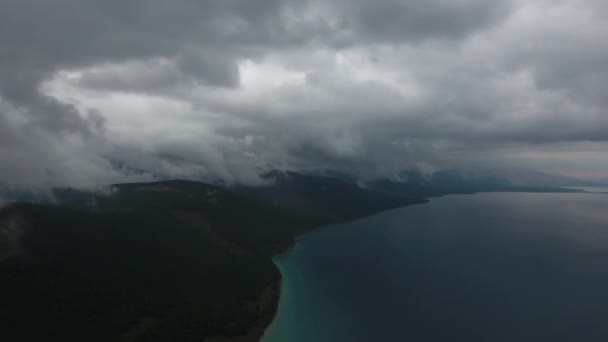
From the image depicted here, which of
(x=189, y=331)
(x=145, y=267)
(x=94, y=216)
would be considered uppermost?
(x=94, y=216)

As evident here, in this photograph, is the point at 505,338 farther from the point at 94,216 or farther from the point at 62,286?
the point at 94,216

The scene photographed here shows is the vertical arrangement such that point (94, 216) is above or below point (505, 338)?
above

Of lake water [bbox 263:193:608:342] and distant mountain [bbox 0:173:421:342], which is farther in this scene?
lake water [bbox 263:193:608:342]

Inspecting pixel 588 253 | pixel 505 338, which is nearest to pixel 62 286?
pixel 505 338

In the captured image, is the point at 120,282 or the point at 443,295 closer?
the point at 120,282

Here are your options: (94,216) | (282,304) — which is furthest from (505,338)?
(94,216)

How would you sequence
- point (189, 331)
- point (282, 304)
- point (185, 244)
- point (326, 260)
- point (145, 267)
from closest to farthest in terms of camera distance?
point (189, 331) → point (282, 304) → point (145, 267) → point (185, 244) → point (326, 260)

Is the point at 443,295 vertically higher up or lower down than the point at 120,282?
lower down

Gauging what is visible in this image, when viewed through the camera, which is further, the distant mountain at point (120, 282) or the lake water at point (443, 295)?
the lake water at point (443, 295)

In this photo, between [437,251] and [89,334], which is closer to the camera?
[89,334]

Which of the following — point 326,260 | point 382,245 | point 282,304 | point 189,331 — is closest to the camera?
point 189,331
